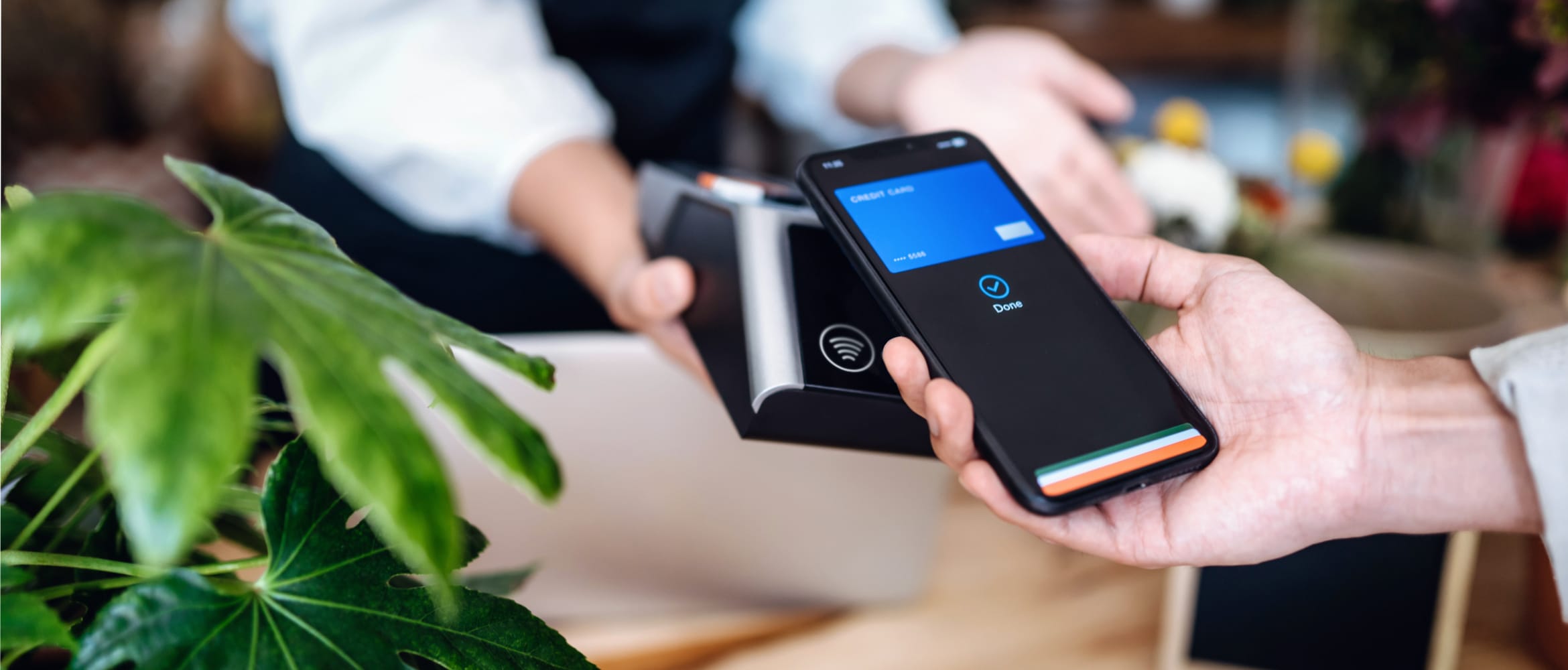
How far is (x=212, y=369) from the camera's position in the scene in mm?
215

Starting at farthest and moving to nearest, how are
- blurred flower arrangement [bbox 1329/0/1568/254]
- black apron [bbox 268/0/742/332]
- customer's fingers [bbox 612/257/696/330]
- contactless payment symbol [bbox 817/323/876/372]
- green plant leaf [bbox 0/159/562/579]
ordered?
1. black apron [bbox 268/0/742/332]
2. blurred flower arrangement [bbox 1329/0/1568/254]
3. customer's fingers [bbox 612/257/696/330]
4. contactless payment symbol [bbox 817/323/876/372]
5. green plant leaf [bbox 0/159/562/579]

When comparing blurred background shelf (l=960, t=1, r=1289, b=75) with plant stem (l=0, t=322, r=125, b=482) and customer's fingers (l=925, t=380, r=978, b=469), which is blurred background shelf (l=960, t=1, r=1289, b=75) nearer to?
customer's fingers (l=925, t=380, r=978, b=469)

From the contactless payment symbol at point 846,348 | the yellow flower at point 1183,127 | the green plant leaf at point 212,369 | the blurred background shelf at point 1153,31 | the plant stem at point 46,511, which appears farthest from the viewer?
the blurred background shelf at point 1153,31

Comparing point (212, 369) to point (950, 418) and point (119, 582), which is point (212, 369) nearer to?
point (119, 582)

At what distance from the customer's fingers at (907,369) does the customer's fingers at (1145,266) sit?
5.9 inches

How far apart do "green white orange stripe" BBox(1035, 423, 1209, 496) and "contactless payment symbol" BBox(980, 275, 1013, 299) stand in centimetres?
9

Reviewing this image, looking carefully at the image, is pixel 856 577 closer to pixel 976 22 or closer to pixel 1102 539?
pixel 1102 539

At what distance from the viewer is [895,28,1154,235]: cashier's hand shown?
74cm

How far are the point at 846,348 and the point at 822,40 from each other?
64 centimetres

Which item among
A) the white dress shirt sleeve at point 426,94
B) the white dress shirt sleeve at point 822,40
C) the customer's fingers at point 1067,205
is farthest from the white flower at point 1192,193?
the white dress shirt sleeve at point 426,94

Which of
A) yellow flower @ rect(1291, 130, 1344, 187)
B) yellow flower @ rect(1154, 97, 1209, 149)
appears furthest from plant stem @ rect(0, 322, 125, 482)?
yellow flower @ rect(1291, 130, 1344, 187)

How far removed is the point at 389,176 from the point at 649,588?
408 millimetres

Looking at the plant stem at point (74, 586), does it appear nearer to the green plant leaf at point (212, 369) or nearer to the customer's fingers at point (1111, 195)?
the green plant leaf at point (212, 369)

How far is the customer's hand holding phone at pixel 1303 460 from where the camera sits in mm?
404
